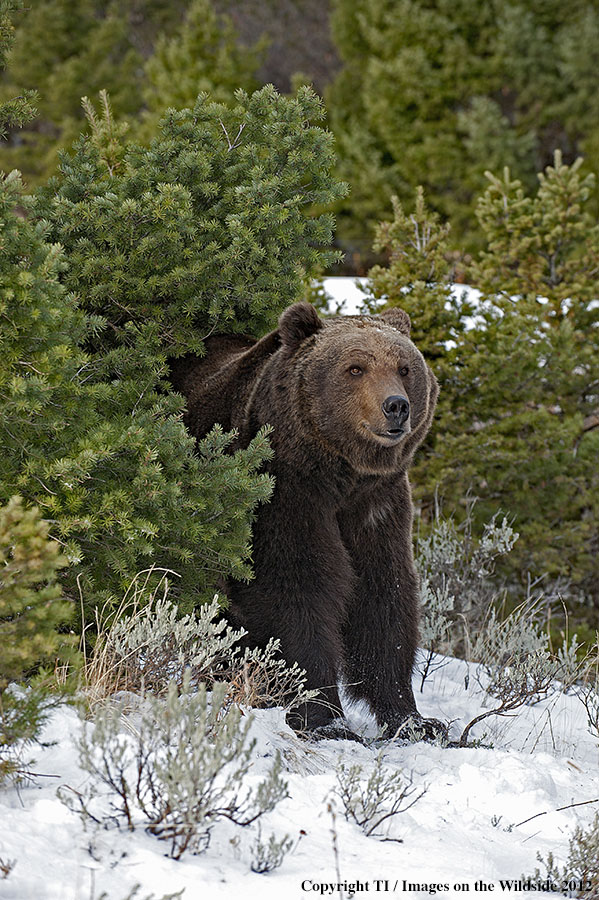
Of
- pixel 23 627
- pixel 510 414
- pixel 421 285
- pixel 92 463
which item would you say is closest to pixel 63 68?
pixel 421 285

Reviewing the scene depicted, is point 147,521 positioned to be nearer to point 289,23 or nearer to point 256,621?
point 256,621

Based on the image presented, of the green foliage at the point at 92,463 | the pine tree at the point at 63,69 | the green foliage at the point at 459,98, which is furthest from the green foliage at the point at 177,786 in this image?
the pine tree at the point at 63,69

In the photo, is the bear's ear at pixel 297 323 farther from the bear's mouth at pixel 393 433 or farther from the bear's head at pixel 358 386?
the bear's mouth at pixel 393 433

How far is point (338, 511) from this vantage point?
464 centimetres

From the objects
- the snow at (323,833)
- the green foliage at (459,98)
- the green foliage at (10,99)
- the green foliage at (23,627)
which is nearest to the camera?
the snow at (323,833)

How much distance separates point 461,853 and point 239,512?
162 centimetres

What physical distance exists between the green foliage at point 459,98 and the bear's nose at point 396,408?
18869 mm

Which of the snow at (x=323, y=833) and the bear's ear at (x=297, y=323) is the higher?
the bear's ear at (x=297, y=323)

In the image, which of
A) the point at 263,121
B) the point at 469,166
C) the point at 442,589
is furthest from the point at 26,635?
the point at 469,166

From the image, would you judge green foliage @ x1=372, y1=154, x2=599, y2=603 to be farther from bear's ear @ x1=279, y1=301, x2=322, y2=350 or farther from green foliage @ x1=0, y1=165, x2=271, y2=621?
green foliage @ x1=0, y1=165, x2=271, y2=621

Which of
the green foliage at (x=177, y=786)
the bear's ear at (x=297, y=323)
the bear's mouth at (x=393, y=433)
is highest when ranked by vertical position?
the bear's ear at (x=297, y=323)

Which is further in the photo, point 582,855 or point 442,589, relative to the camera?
point 442,589

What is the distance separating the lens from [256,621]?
452 cm

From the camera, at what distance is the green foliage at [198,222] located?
496 cm
